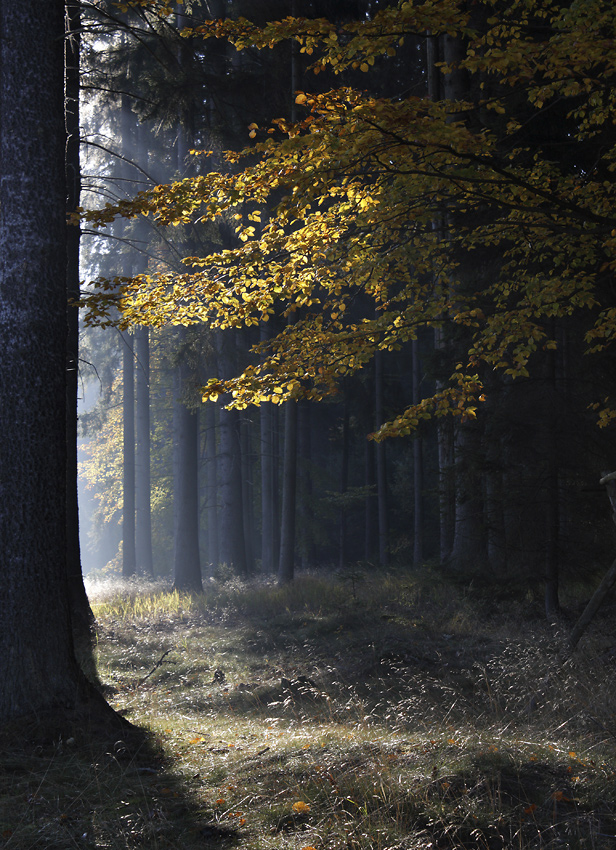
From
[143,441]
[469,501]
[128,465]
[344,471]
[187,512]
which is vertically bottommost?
[187,512]

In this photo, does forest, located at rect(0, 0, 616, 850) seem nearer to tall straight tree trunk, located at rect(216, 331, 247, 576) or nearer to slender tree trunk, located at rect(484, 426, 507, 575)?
slender tree trunk, located at rect(484, 426, 507, 575)

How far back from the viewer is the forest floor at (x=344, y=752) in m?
3.21

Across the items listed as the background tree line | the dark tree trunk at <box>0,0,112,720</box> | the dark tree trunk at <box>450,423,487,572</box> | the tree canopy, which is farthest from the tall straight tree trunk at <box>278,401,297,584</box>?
the dark tree trunk at <box>0,0,112,720</box>

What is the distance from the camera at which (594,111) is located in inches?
267

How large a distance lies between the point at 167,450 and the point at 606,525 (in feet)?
89.2

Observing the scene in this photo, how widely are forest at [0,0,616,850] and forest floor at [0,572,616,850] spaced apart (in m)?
0.03

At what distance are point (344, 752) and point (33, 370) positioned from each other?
3.66m

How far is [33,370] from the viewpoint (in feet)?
16.5

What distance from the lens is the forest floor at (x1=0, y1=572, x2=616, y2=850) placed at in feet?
10.5

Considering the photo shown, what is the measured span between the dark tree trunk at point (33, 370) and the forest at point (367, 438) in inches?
0.8

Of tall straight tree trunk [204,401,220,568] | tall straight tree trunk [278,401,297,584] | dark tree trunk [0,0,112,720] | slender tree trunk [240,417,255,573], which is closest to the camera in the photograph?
dark tree trunk [0,0,112,720]

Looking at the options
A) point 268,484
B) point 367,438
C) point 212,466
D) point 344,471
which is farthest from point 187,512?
point 367,438

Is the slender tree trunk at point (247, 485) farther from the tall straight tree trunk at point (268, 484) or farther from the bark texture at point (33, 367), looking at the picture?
the bark texture at point (33, 367)

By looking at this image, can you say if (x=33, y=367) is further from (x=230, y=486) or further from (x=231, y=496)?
(x=231, y=496)
